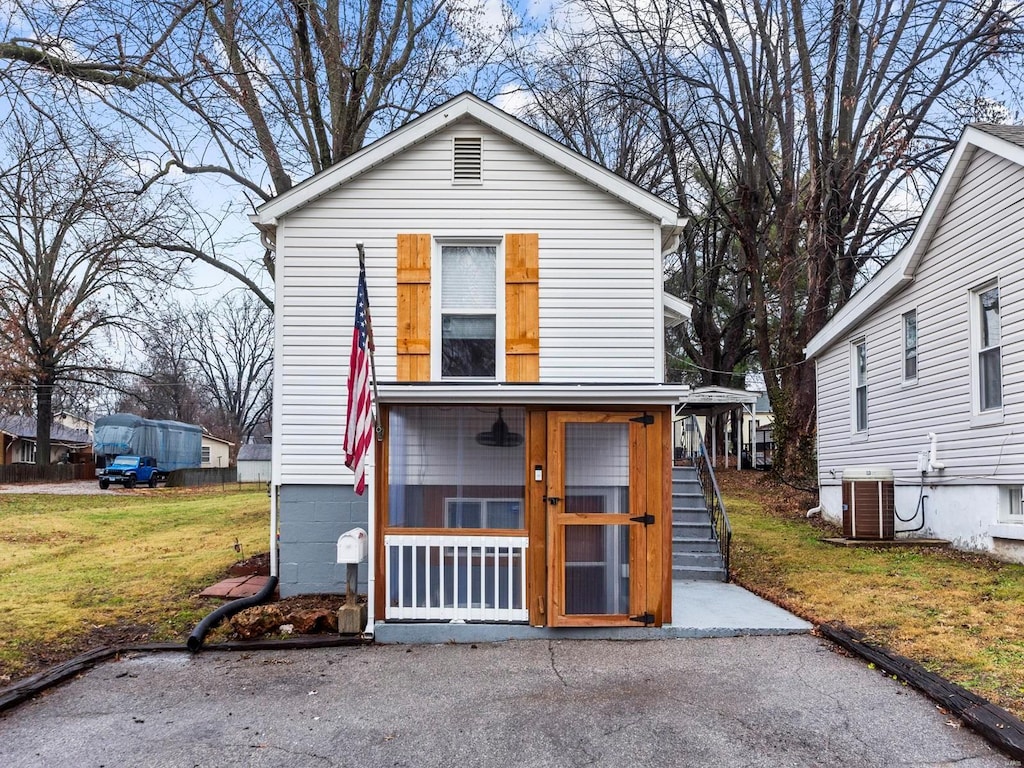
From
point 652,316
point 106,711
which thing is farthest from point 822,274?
point 106,711

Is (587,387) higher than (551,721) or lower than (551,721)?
higher

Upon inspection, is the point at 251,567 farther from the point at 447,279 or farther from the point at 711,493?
the point at 711,493

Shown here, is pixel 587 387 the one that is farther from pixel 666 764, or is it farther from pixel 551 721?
pixel 666 764

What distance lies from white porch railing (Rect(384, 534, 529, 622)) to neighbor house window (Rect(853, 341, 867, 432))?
27.8 feet

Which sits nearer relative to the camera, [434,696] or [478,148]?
[434,696]

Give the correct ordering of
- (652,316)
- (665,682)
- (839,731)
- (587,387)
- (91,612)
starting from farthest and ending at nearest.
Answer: (652,316) → (91,612) → (587,387) → (665,682) → (839,731)

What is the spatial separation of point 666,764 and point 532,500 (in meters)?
2.84

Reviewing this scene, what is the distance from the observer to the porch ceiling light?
665 centimetres

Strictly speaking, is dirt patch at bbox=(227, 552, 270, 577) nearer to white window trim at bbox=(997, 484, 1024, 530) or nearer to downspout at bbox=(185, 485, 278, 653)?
downspout at bbox=(185, 485, 278, 653)

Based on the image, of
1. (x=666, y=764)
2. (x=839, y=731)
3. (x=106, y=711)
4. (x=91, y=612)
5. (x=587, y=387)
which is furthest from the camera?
(x=91, y=612)

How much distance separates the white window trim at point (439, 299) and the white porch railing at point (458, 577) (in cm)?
226

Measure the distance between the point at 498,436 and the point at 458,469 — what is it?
0.44 meters

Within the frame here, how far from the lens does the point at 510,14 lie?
15.9 m

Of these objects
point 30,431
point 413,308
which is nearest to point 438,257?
point 413,308
